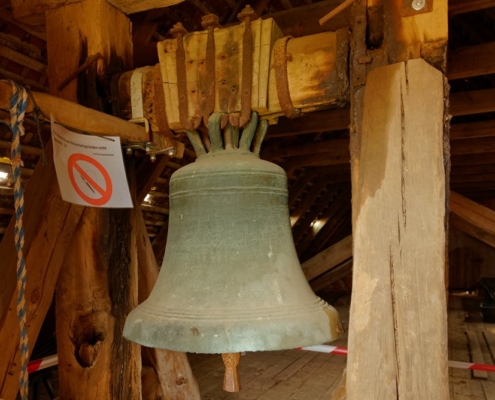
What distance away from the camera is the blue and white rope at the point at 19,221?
1134 millimetres

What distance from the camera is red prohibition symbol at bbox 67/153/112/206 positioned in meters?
1.48

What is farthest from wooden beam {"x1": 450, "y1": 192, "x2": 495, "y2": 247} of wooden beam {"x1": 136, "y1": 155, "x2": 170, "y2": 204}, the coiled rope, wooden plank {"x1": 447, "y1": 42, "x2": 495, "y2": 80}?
the coiled rope

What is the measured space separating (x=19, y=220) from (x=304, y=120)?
442cm

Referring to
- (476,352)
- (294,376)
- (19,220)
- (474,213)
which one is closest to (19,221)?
(19,220)

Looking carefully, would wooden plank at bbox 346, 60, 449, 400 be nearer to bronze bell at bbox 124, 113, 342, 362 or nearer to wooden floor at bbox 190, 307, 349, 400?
bronze bell at bbox 124, 113, 342, 362

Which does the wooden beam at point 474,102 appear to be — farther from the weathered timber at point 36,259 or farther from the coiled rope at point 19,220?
the coiled rope at point 19,220

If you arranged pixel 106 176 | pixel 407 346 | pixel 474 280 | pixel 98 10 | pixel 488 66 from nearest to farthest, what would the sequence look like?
pixel 407 346
pixel 106 176
pixel 98 10
pixel 488 66
pixel 474 280

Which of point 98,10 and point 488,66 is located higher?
point 488,66

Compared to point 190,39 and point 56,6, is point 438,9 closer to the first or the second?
point 190,39

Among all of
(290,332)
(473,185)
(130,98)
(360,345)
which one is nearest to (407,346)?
(360,345)

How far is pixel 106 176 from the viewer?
1.54m

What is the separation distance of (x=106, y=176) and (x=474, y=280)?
38.9 feet

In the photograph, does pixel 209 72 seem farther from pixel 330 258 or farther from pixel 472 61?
pixel 330 258

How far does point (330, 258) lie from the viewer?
6.41 meters
